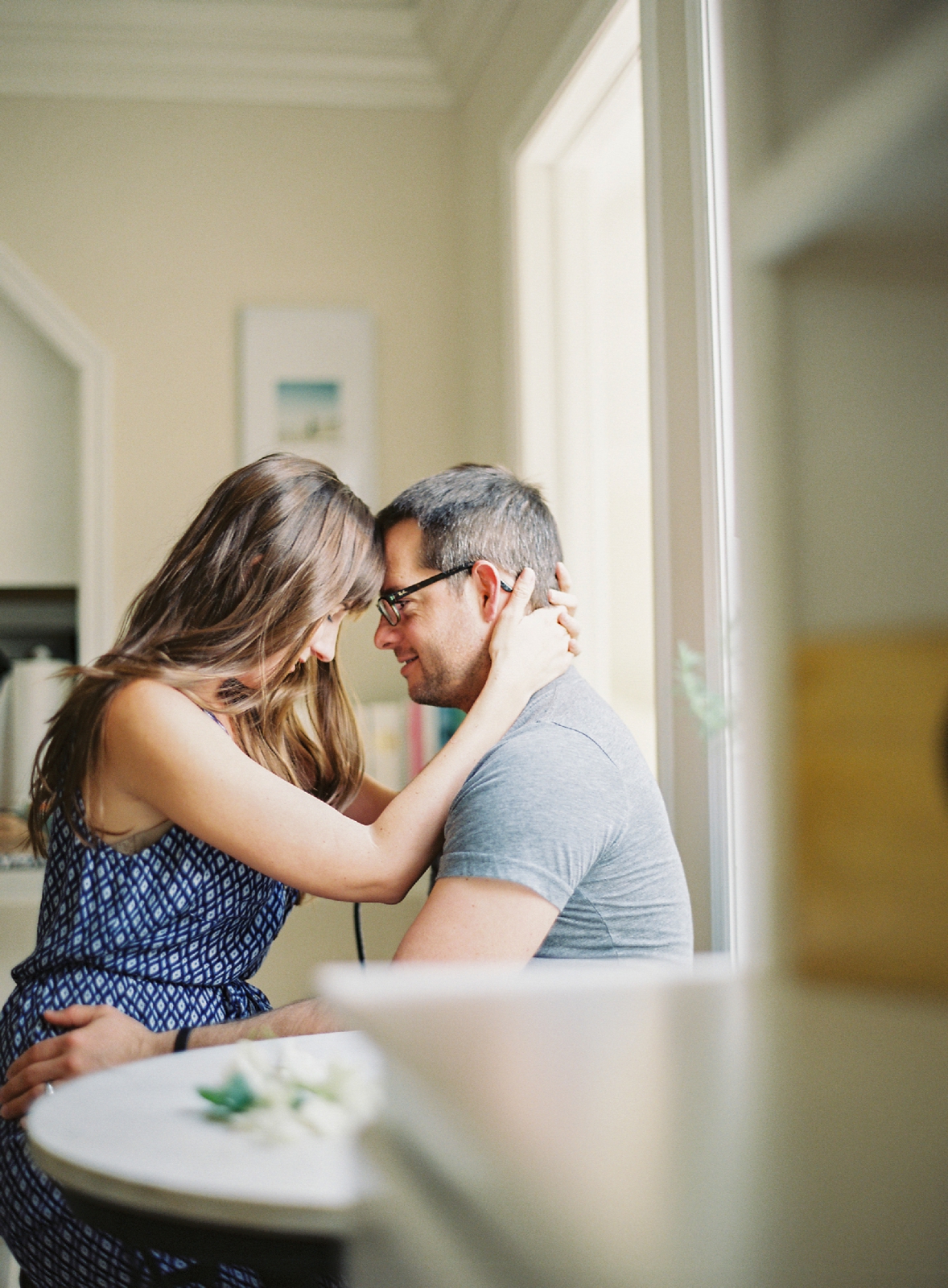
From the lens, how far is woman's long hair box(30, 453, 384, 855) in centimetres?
124

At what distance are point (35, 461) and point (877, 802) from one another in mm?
3280

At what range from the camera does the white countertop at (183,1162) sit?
0.68 meters

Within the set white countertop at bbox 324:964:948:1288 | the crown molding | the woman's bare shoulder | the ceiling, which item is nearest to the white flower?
the woman's bare shoulder

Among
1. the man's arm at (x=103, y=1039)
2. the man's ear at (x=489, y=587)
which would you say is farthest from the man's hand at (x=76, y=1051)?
the man's ear at (x=489, y=587)

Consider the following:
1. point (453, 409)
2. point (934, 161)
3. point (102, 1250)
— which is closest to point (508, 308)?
point (453, 409)

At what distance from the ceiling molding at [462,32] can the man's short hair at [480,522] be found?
1.70 m

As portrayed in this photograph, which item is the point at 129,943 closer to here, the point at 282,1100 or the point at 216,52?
the point at 282,1100

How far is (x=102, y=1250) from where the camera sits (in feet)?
3.27

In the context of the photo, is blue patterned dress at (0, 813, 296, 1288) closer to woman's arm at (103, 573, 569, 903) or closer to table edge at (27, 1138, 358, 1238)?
woman's arm at (103, 573, 569, 903)

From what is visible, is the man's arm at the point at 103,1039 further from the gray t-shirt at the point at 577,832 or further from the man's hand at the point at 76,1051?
the gray t-shirt at the point at 577,832

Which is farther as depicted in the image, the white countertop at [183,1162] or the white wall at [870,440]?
the white countertop at [183,1162]

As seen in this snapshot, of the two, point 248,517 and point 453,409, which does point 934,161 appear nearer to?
point 248,517

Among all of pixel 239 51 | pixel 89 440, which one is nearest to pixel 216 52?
A: pixel 239 51

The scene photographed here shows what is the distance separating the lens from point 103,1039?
1.13 m
